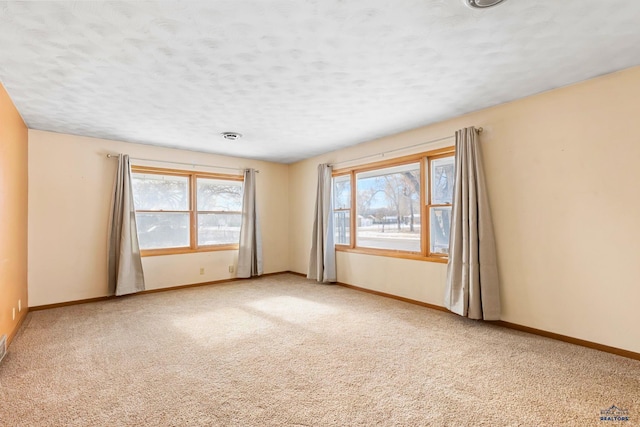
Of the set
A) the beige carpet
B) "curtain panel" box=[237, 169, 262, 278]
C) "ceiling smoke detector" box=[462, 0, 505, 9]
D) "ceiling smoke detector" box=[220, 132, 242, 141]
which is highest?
"ceiling smoke detector" box=[220, 132, 242, 141]

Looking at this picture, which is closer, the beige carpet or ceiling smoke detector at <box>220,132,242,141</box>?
the beige carpet

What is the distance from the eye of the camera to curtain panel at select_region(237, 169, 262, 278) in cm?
588

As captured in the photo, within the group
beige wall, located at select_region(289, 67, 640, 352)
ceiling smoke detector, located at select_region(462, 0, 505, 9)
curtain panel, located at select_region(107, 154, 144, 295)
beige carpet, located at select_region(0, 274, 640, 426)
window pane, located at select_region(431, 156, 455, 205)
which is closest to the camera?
ceiling smoke detector, located at select_region(462, 0, 505, 9)

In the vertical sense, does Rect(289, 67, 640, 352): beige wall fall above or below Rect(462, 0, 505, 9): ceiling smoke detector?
below

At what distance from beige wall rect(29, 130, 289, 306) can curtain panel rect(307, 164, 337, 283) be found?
227cm

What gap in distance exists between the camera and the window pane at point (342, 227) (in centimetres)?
548

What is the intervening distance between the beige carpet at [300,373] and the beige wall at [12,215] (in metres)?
0.35

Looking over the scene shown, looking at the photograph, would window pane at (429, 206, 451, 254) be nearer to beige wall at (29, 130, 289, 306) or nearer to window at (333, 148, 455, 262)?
window at (333, 148, 455, 262)

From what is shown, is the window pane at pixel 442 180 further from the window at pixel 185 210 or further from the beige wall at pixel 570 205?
the window at pixel 185 210

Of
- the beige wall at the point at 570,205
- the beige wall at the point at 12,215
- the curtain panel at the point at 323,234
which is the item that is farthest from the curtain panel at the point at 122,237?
the beige wall at the point at 570,205

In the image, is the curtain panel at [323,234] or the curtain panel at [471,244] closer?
the curtain panel at [471,244]

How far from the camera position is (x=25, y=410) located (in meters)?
1.95

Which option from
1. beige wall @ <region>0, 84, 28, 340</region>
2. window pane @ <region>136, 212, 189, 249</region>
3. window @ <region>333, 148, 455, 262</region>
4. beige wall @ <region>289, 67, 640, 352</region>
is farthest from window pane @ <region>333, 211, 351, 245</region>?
beige wall @ <region>0, 84, 28, 340</region>

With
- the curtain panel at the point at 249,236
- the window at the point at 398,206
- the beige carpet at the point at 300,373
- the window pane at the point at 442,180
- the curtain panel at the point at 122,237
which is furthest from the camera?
the curtain panel at the point at 249,236
